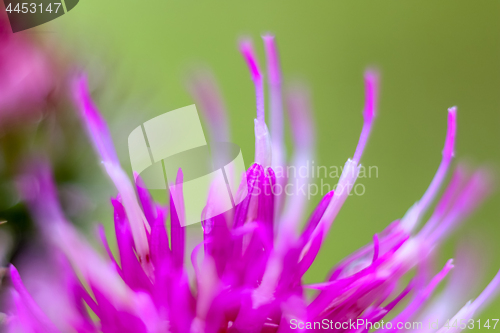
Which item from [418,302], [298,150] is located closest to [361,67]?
[298,150]

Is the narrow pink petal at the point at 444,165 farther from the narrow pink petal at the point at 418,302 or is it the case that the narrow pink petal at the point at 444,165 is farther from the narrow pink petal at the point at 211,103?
the narrow pink petal at the point at 211,103

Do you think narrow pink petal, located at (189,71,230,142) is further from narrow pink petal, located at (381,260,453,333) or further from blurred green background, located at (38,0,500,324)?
narrow pink petal, located at (381,260,453,333)

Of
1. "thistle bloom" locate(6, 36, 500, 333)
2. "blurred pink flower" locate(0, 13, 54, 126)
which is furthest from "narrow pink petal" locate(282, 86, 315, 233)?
"blurred pink flower" locate(0, 13, 54, 126)

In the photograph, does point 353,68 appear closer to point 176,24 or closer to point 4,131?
point 176,24

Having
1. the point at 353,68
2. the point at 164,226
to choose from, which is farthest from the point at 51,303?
the point at 353,68

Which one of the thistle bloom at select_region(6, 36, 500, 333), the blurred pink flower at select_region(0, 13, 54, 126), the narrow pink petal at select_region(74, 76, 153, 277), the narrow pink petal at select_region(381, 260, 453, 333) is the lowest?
the narrow pink petal at select_region(381, 260, 453, 333)

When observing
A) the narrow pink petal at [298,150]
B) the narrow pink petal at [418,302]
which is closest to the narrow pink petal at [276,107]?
the narrow pink petal at [298,150]
